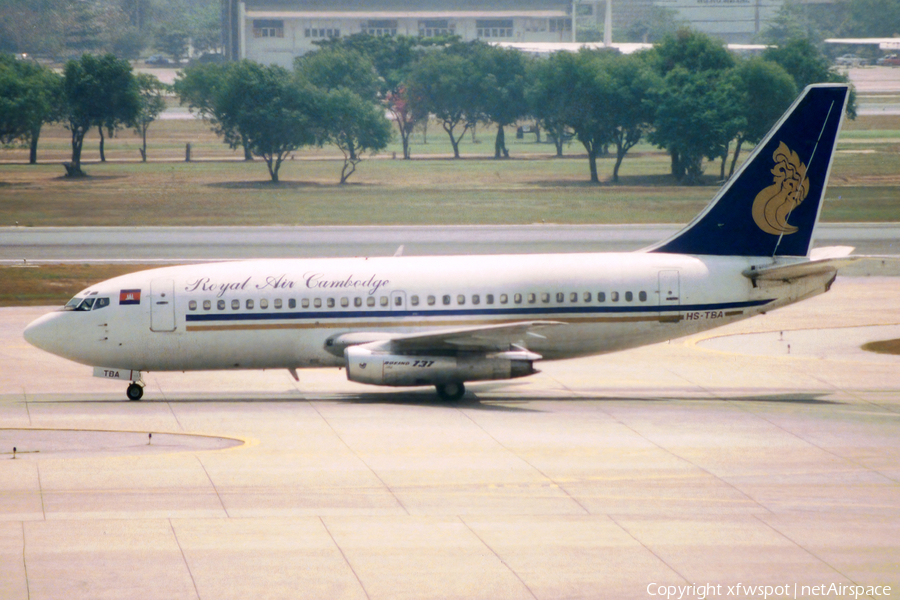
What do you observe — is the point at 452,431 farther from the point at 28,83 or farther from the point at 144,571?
the point at 28,83

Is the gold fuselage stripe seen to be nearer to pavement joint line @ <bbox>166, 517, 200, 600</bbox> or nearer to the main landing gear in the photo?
the main landing gear

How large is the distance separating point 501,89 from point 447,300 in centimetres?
10178

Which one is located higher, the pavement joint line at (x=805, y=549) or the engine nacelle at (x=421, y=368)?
the engine nacelle at (x=421, y=368)

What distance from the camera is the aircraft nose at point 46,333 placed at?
32.4 metres

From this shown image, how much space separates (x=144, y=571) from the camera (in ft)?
57.8

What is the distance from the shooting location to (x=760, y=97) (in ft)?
324

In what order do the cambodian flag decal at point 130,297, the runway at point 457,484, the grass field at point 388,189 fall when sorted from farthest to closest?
the grass field at point 388,189
the cambodian flag decal at point 130,297
the runway at point 457,484

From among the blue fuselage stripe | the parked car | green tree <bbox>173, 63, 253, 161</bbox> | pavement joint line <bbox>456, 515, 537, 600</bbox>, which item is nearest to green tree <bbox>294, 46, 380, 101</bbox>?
green tree <bbox>173, 63, 253, 161</bbox>

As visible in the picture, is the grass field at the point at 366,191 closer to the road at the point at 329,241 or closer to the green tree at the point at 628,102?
the green tree at the point at 628,102

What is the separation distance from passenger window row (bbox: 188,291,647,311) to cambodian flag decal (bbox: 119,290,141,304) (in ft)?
5.24

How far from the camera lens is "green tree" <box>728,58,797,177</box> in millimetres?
98125

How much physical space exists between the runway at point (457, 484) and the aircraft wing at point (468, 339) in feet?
5.58

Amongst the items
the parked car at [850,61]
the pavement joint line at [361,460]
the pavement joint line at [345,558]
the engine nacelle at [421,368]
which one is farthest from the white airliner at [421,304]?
the parked car at [850,61]

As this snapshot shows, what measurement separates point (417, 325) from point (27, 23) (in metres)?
176
